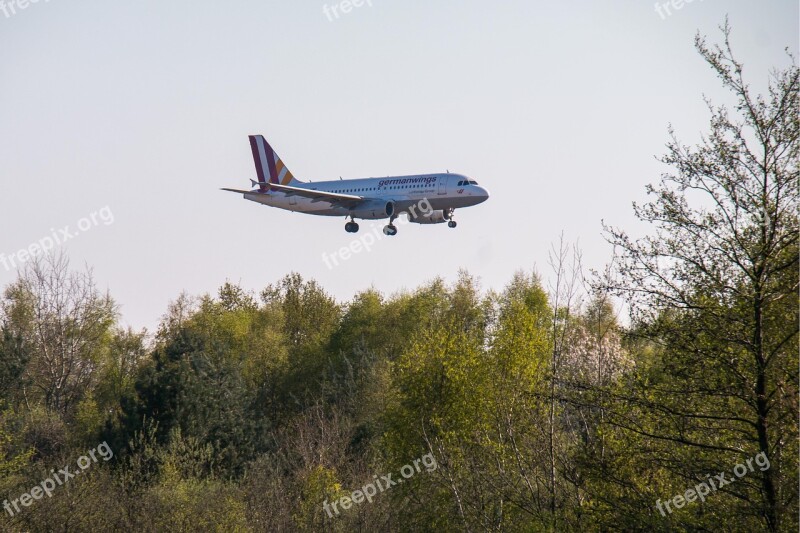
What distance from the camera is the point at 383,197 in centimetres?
5331

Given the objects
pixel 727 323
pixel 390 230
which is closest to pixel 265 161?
pixel 390 230

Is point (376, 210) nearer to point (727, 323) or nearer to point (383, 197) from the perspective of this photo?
point (383, 197)

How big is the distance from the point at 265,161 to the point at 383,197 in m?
17.6

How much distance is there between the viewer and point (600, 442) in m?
17.2

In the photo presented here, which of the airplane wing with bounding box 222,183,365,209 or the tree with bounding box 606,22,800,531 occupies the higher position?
the airplane wing with bounding box 222,183,365,209

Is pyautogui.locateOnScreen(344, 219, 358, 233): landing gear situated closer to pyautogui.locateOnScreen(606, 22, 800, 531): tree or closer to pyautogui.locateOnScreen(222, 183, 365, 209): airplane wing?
pyautogui.locateOnScreen(222, 183, 365, 209): airplane wing

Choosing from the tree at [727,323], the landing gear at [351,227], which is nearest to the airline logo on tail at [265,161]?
the landing gear at [351,227]

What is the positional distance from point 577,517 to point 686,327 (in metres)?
3.51

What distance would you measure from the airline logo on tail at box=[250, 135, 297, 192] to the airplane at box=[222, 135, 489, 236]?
28.5 ft

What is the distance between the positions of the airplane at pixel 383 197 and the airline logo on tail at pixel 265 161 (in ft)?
28.5

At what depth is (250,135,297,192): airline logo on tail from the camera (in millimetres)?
68312

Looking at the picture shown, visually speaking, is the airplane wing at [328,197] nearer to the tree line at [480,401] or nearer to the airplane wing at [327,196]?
the airplane wing at [327,196]

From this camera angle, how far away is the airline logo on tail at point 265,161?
224 feet

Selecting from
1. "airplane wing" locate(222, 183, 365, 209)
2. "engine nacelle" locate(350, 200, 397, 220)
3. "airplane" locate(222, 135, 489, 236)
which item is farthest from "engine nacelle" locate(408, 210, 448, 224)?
"airplane wing" locate(222, 183, 365, 209)
